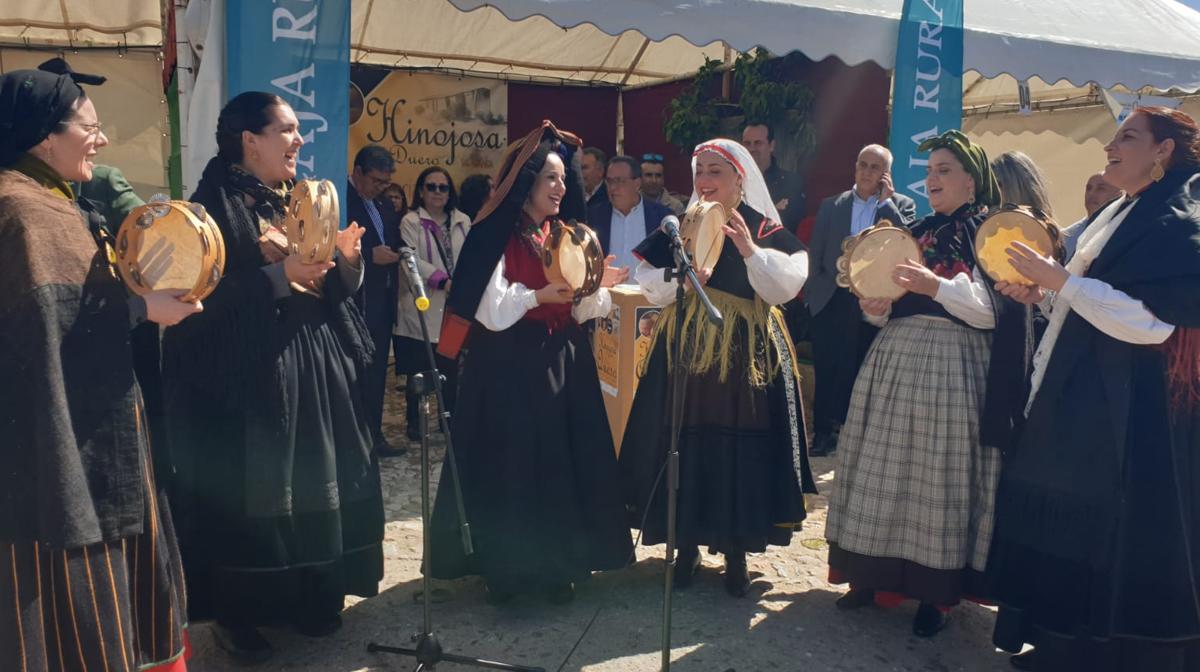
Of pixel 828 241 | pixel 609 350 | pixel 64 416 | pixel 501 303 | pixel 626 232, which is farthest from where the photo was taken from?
pixel 626 232

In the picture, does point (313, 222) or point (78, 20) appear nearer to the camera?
point (313, 222)

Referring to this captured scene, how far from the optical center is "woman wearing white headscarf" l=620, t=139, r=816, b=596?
11.9 ft

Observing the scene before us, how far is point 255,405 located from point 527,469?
1.06 meters

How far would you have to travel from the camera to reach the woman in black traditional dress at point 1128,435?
9.13 ft

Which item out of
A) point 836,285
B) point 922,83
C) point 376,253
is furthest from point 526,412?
point 922,83

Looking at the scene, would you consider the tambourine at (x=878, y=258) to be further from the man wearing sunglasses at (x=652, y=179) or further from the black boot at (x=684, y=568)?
the man wearing sunglasses at (x=652, y=179)

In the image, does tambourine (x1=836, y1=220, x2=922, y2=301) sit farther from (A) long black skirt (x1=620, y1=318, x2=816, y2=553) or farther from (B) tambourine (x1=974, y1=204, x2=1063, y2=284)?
(A) long black skirt (x1=620, y1=318, x2=816, y2=553)

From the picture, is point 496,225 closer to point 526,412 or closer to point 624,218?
point 526,412

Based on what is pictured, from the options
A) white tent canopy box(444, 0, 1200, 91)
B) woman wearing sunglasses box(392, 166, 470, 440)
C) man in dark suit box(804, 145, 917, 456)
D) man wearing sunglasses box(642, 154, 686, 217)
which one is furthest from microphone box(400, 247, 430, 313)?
man wearing sunglasses box(642, 154, 686, 217)

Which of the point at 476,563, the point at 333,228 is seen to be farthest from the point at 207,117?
the point at 476,563

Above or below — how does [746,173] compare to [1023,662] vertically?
above

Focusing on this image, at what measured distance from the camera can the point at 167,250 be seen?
7.64 ft

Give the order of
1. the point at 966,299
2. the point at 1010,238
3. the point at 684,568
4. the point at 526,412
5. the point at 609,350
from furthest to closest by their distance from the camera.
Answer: the point at 609,350 → the point at 684,568 → the point at 526,412 → the point at 966,299 → the point at 1010,238

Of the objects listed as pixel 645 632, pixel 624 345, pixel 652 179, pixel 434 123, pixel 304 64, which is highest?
pixel 434 123
